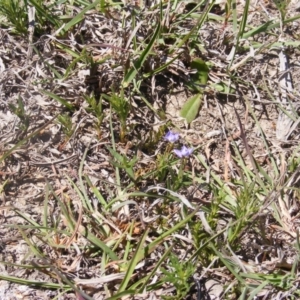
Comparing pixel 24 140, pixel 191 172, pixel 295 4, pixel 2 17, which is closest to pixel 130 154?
pixel 191 172

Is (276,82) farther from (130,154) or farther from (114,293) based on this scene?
(114,293)

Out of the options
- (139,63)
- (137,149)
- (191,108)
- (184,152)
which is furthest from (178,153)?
(139,63)

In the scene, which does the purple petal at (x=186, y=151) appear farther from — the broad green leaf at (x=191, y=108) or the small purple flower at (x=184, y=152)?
the broad green leaf at (x=191, y=108)

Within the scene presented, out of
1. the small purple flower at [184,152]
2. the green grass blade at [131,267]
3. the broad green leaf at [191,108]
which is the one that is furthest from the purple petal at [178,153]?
the green grass blade at [131,267]

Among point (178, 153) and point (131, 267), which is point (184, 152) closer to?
point (178, 153)

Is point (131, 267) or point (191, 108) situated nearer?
point (131, 267)

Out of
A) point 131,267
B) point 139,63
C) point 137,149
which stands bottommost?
point 131,267

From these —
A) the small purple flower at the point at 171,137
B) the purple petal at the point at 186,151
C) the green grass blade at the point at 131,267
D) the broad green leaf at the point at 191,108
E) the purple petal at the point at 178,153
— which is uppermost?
the broad green leaf at the point at 191,108

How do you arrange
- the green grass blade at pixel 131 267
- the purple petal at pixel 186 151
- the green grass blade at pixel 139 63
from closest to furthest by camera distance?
the green grass blade at pixel 131 267 → the purple petal at pixel 186 151 → the green grass blade at pixel 139 63
